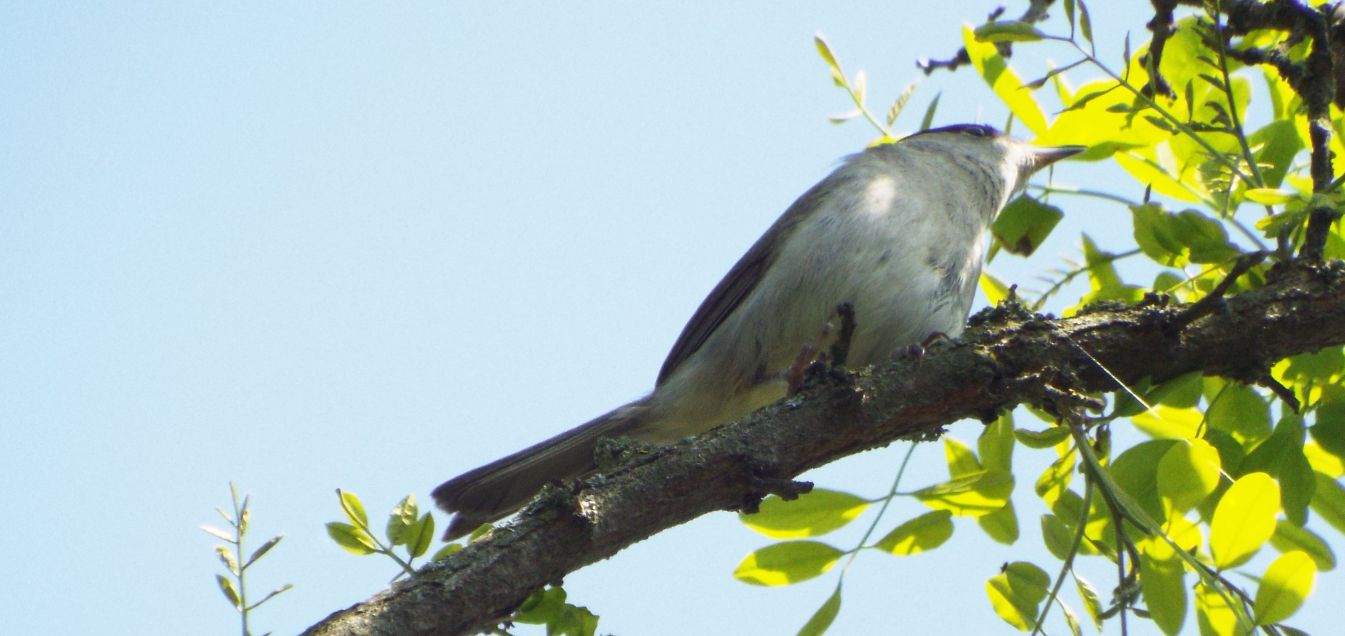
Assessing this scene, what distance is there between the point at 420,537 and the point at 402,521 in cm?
5

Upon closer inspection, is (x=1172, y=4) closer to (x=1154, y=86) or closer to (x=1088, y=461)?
(x=1154, y=86)

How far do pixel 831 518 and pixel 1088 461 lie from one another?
0.58 m

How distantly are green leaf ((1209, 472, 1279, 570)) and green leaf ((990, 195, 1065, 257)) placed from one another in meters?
1.51

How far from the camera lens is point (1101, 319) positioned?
2977 millimetres

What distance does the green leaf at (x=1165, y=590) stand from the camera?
226 centimetres

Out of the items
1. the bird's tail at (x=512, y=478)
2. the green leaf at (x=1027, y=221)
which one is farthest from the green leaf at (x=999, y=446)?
the bird's tail at (x=512, y=478)

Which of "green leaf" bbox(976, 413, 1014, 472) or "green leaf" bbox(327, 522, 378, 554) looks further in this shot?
"green leaf" bbox(976, 413, 1014, 472)

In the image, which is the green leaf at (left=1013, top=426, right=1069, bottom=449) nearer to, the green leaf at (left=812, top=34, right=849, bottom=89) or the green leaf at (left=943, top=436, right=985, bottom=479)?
the green leaf at (left=943, top=436, right=985, bottom=479)

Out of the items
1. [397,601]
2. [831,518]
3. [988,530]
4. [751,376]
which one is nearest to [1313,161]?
[988,530]

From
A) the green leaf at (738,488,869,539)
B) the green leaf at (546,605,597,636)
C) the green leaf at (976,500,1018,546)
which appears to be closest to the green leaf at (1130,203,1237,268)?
the green leaf at (976,500,1018,546)

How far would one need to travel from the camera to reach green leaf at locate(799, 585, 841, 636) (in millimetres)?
2680

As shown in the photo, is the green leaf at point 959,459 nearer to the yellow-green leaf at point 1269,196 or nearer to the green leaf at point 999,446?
the green leaf at point 999,446

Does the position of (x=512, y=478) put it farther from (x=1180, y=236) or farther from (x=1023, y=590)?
(x=1180, y=236)

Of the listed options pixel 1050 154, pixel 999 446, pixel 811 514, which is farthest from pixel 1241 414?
pixel 1050 154
